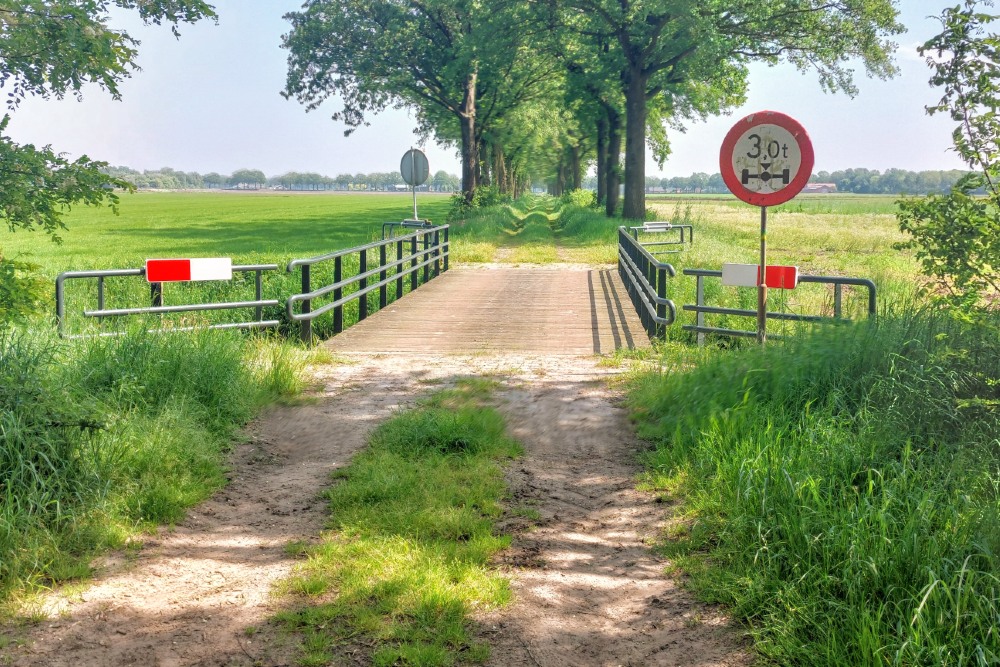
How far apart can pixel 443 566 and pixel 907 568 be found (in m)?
2.27

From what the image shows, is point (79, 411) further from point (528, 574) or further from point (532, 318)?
point (532, 318)

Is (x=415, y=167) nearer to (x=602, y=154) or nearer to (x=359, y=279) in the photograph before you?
(x=359, y=279)

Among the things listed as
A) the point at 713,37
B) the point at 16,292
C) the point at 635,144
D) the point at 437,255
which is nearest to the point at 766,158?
the point at 16,292

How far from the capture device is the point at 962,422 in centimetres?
586

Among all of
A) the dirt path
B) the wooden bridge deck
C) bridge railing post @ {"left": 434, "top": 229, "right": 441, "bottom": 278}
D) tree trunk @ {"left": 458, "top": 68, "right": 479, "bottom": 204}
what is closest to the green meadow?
the dirt path

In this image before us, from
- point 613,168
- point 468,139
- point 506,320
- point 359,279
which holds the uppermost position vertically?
point 468,139

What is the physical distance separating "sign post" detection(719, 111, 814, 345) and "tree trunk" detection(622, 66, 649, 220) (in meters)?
26.2

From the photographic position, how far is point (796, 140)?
842 centimetres

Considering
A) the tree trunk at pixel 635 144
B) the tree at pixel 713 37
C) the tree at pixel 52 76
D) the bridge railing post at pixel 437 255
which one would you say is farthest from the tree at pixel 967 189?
the tree trunk at pixel 635 144

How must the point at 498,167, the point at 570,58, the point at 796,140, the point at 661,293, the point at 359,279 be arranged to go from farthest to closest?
the point at 498,167 < the point at 570,58 < the point at 359,279 < the point at 661,293 < the point at 796,140

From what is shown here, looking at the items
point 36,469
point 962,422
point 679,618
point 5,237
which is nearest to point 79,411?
point 36,469

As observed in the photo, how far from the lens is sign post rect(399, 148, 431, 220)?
2373 centimetres

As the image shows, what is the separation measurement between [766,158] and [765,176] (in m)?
0.17

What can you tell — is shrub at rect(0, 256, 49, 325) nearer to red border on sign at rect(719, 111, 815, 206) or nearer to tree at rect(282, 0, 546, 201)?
red border on sign at rect(719, 111, 815, 206)
